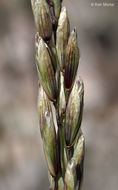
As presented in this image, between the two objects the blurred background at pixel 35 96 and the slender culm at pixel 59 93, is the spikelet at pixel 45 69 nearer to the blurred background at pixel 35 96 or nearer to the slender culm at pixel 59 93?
the slender culm at pixel 59 93

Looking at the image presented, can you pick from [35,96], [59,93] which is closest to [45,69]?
[59,93]

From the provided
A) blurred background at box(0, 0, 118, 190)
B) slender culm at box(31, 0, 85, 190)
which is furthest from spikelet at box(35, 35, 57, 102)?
blurred background at box(0, 0, 118, 190)

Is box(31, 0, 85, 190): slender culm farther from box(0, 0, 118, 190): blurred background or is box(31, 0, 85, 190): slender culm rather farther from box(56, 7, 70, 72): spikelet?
box(0, 0, 118, 190): blurred background

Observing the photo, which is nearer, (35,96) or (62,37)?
(62,37)

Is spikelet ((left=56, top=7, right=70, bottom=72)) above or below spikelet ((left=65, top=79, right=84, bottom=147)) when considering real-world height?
above

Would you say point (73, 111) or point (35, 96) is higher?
point (73, 111)

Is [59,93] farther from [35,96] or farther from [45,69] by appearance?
[35,96]
